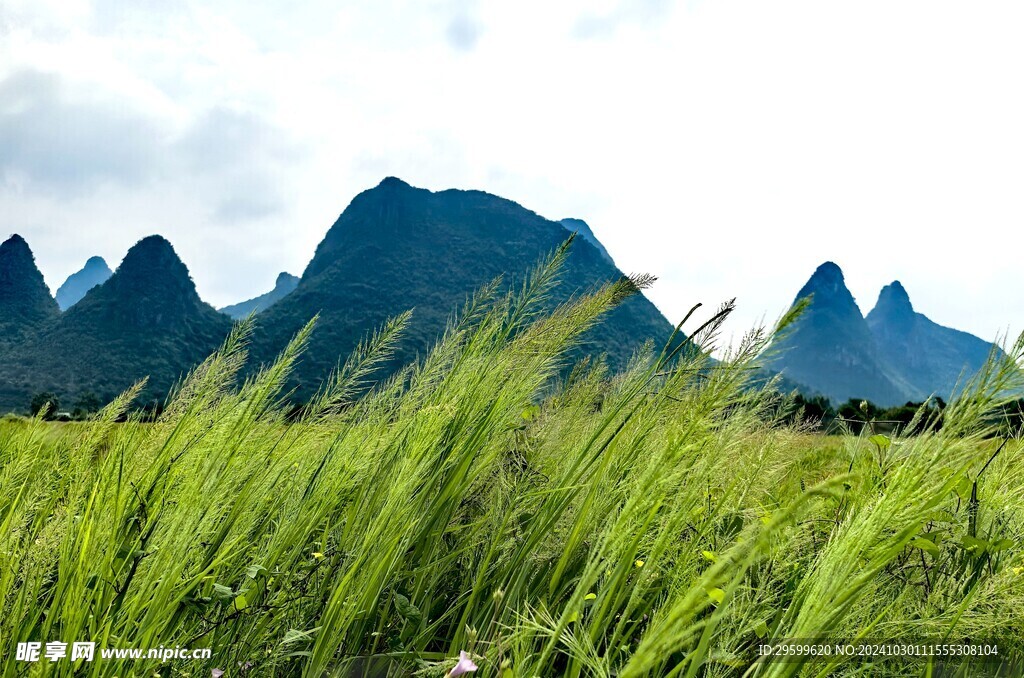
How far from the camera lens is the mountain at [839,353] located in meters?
107

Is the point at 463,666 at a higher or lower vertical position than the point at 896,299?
lower

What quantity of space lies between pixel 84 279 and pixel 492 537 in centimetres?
21574

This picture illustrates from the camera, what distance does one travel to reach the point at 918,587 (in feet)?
3.80

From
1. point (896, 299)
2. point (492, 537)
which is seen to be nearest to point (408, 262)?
point (492, 537)

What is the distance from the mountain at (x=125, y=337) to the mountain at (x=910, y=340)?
392 feet

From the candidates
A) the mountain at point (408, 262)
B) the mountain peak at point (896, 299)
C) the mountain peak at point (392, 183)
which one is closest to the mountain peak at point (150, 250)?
the mountain at point (408, 262)

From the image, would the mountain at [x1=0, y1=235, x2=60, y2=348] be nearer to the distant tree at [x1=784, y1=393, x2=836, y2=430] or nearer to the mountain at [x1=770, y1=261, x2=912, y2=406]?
the distant tree at [x1=784, y1=393, x2=836, y2=430]

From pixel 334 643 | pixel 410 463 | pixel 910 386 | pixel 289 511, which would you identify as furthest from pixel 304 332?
pixel 910 386

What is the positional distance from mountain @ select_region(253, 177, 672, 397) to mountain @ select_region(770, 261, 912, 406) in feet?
200

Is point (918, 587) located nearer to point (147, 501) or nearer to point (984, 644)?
point (984, 644)

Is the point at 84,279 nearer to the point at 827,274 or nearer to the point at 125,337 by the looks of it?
the point at 125,337

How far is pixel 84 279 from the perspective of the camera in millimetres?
166500

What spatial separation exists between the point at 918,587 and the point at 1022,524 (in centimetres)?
30

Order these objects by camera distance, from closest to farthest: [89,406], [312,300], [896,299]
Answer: [89,406], [312,300], [896,299]
